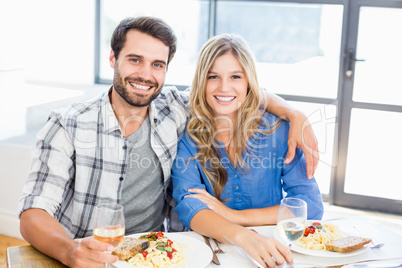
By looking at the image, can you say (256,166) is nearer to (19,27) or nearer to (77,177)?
(77,177)

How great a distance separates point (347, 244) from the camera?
1.49 meters

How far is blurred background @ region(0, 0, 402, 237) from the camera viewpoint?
359cm

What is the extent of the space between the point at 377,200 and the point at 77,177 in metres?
2.69

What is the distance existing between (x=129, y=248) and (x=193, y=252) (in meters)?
0.19

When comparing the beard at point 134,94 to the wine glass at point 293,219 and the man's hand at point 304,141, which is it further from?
the wine glass at point 293,219

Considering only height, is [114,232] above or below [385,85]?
below

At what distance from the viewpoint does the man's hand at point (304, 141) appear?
1.85 m

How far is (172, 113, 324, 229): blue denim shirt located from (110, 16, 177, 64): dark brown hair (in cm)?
39

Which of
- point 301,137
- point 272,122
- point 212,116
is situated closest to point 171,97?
point 212,116

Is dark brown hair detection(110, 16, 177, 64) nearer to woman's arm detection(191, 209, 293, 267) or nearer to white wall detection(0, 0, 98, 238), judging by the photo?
woman's arm detection(191, 209, 293, 267)

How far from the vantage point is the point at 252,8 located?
12.5 feet

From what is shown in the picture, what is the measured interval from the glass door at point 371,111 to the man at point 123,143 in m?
1.81

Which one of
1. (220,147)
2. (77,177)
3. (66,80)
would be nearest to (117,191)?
(77,177)

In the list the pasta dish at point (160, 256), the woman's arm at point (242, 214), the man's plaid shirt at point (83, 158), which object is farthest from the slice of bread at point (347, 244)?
the man's plaid shirt at point (83, 158)
